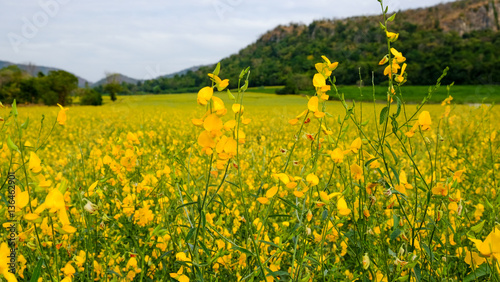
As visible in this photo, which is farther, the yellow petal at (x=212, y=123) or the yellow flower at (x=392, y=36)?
the yellow flower at (x=392, y=36)

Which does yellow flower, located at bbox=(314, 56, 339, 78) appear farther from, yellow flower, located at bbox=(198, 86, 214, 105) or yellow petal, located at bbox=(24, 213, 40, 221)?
yellow petal, located at bbox=(24, 213, 40, 221)

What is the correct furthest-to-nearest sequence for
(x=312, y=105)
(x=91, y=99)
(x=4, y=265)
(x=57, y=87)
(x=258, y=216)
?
(x=57, y=87), (x=91, y=99), (x=258, y=216), (x=312, y=105), (x=4, y=265)

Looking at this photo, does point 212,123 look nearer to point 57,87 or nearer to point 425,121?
point 425,121

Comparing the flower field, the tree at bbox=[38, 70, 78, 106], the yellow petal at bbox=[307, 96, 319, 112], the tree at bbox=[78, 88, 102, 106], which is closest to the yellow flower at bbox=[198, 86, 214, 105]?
the flower field

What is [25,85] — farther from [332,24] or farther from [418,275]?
[332,24]

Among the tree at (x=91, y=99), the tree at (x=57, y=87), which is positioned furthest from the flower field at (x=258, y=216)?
the tree at (x=57, y=87)

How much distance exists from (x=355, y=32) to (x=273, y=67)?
28.6m

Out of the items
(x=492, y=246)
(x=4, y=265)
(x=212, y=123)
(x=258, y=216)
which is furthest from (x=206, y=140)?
(x=258, y=216)

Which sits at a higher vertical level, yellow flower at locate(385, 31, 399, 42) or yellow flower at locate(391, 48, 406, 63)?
yellow flower at locate(385, 31, 399, 42)

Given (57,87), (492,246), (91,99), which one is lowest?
(492,246)

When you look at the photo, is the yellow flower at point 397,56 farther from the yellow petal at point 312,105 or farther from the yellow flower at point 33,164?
the yellow flower at point 33,164

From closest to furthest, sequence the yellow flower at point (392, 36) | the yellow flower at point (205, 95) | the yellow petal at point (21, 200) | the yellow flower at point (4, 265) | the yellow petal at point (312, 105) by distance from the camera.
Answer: the yellow flower at point (4, 265), the yellow petal at point (21, 200), the yellow flower at point (205, 95), the yellow petal at point (312, 105), the yellow flower at point (392, 36)

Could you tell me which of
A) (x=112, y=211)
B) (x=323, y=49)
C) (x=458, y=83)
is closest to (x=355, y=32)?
(x=323, y=49)

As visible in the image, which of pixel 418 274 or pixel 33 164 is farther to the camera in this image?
pixel 418 274
